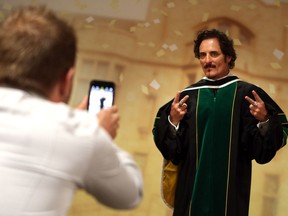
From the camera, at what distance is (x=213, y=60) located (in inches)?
71.0

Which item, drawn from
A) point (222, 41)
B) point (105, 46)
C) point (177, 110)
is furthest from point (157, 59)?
point (177, 110)

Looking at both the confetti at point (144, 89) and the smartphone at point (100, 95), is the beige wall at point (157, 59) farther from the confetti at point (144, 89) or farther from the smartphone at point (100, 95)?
the smartphone at point (100, 95)

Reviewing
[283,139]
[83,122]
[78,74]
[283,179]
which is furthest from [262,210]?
[83,122]

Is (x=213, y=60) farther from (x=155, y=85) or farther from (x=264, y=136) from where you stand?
(x=155, y=85)

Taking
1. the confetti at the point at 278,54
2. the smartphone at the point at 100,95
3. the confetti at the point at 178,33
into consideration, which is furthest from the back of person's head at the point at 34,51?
the confetti at the point at 278,54

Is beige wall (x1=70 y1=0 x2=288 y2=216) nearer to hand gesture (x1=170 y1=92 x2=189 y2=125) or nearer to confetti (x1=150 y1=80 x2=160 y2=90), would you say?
confetti (x1=150 y1=80 x2=160 y2=90)

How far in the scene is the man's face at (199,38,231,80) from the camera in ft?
5.91

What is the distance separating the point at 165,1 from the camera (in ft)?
8.93

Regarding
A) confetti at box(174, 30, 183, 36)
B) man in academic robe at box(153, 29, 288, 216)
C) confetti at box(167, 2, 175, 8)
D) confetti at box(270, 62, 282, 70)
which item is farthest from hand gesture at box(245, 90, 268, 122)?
confetti at box(167, 2, 175, 8)

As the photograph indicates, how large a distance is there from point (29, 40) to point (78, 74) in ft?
6.78

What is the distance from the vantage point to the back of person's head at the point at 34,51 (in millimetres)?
659

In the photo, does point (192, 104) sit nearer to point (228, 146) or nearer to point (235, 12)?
point (228, 146)

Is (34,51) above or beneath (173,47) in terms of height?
beneath

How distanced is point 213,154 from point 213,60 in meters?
0.44
